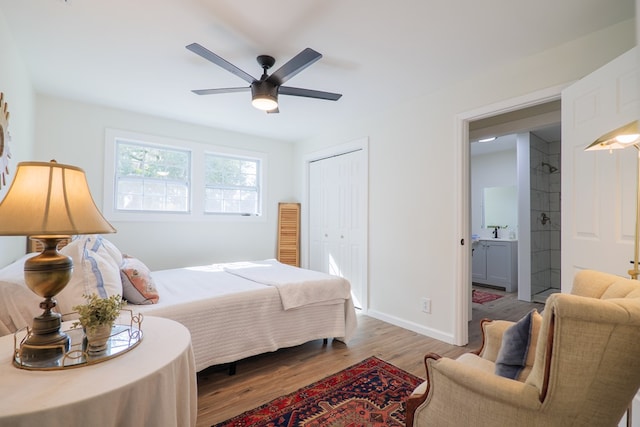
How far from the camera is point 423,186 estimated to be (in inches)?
130

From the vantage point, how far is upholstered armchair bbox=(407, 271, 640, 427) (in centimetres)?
93

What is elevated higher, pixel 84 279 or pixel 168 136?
pixel 168 136

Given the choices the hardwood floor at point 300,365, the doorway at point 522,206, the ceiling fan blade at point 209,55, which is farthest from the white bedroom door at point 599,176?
the ceiling fan blade at point 209,55

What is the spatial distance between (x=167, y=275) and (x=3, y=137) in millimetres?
1588

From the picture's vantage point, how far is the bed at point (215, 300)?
5.66ft

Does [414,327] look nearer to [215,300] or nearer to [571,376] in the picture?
[215,300]

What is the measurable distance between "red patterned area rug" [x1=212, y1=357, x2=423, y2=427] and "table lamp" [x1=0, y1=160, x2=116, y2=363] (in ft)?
3.66

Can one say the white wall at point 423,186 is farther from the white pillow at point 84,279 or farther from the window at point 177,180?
the white pillow at point 84,279

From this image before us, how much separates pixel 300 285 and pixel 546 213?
4630mm

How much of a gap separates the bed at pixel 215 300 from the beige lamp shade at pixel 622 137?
6.86 feet

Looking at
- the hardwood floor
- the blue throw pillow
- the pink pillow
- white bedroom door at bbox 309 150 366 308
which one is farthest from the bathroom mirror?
the pink pillow

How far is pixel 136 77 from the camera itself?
291 centimetres

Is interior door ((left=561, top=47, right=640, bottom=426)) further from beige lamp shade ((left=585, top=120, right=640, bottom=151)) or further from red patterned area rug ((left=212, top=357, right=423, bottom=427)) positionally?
red patterned area rug ((left=212, top=357, right=423, bottom=427))

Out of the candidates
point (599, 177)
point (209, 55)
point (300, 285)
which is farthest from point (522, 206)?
point (209, 55)
